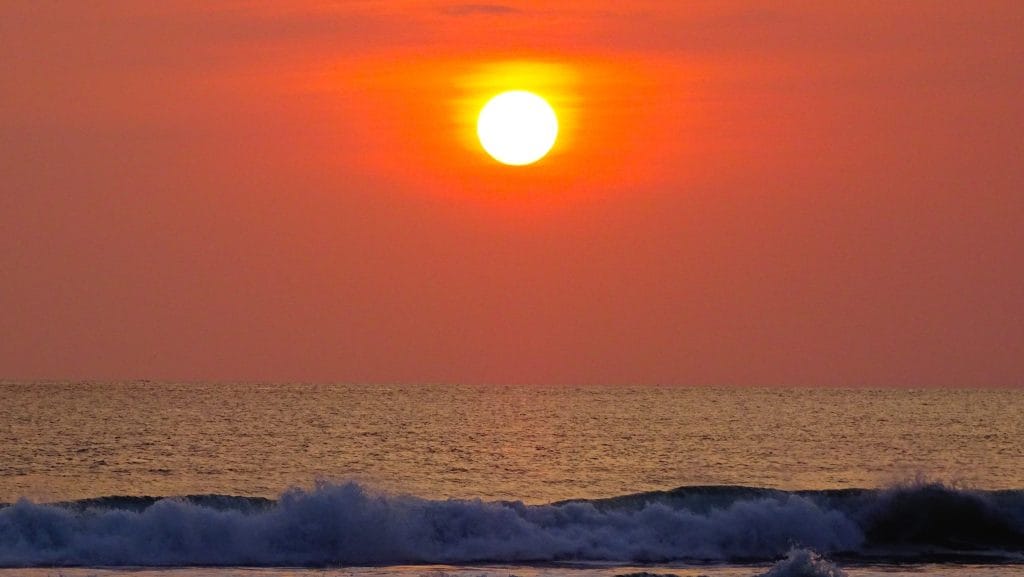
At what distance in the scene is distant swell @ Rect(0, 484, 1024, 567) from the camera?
3244 centimetres

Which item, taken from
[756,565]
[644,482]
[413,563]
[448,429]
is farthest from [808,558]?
[448,429]

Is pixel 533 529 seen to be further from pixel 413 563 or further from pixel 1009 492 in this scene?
pixel 1009 492

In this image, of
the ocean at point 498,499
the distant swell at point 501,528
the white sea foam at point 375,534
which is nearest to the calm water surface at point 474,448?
the ocean at point 498,499

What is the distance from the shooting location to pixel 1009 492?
129ft

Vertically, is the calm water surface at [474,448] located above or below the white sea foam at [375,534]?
above

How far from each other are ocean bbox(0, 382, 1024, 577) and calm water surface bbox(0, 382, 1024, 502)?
0.70ft

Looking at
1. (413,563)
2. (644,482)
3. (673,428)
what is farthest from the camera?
(673,428)

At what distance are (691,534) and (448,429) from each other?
36.4m

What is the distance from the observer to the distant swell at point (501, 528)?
32.4m

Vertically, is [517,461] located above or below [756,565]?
above

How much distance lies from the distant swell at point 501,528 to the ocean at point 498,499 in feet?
0.19

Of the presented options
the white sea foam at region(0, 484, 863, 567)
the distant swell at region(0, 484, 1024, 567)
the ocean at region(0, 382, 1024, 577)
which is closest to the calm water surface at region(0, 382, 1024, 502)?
the ocean at region(0, 382, 1024, 577)

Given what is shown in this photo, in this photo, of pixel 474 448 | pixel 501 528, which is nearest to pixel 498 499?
pixel 501 528

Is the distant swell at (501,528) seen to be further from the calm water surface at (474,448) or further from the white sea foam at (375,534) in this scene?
the calm water surface at (474,448)
